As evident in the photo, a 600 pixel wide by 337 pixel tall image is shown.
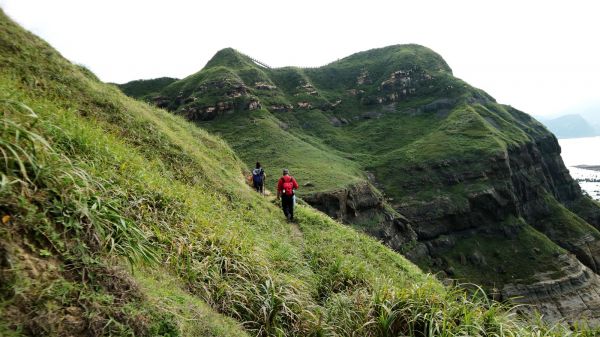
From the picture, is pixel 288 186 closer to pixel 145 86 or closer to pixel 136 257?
pixel 136 257

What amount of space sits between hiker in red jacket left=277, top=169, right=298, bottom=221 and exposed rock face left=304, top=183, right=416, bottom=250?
33.4m

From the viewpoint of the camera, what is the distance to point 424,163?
79.5 meters

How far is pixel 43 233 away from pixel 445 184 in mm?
79135

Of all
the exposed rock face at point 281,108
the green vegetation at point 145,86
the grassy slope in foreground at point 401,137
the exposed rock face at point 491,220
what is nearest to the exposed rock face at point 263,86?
the grassy slope in foreground at point 401,137

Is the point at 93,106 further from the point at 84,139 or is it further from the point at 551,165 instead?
the point at 551,165

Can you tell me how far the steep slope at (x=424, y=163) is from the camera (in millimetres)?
60938

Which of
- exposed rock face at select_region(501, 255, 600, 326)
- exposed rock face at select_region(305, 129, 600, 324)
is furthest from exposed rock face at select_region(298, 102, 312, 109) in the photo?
exposed rock face at select_region(501, 255, 600, 326)

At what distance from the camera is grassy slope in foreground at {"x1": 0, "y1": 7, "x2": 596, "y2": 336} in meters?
4.49

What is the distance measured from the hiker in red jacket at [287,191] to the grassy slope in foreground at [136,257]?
287 centimetres

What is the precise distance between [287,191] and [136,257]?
11607 mm

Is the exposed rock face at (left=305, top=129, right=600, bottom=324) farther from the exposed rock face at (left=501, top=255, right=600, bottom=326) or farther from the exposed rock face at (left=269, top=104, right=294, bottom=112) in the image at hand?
the exposed rock face at (left=269, top=104, right=294, bottom=112)

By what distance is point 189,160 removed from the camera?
1641 cm

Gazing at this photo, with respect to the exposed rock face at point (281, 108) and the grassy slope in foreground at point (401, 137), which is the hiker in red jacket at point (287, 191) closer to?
the grassy slope in foreground at point (401, 137)

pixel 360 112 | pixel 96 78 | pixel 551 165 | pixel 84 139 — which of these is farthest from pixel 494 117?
pixel 84 139
